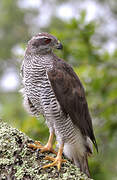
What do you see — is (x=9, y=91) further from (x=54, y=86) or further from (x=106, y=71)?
→ (x=54, y=86)

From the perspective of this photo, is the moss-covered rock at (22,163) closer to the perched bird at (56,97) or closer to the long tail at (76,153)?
the perched bird at (56,97)

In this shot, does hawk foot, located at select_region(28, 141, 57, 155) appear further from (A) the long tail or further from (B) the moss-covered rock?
(A) the long tail

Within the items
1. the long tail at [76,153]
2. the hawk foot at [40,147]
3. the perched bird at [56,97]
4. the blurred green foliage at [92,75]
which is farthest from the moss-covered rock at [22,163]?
the blurred green foliage at [92,75]

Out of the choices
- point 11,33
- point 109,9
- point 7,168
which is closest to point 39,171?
point 7,168

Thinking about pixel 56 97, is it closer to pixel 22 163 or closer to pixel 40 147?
pixel 40 147

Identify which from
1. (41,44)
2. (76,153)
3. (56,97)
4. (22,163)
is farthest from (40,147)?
(41,44)

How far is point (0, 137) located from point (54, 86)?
1055 millimetres

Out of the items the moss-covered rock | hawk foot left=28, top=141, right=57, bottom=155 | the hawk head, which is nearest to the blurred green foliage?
the hawk head

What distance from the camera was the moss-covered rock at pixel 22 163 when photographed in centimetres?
254

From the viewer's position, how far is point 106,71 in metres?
5.05

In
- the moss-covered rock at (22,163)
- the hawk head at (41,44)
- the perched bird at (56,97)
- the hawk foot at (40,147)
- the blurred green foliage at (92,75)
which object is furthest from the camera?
the blurred green foliage at (92,75)

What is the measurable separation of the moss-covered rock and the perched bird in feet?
2.39

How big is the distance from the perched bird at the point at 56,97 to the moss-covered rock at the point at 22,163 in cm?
73

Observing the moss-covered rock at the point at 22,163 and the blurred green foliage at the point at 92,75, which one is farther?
the blurred green foliage at the point at 92,75
